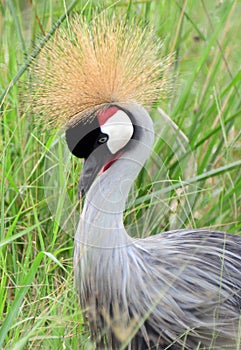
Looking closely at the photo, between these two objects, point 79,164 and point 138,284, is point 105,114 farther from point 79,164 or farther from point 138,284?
point 79,164

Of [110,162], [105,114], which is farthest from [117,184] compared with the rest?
[105,114]

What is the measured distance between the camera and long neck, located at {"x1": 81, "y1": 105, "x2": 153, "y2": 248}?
1.99 meters

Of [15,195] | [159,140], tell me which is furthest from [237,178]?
[15,195]

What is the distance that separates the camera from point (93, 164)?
6.48ft

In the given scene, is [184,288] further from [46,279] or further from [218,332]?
[46,279]

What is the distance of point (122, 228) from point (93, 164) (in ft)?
0.52

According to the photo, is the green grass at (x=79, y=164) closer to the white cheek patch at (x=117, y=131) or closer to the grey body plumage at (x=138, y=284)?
the grey body plumage at (x=138, y=284)

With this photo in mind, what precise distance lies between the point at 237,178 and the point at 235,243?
368 millimetres

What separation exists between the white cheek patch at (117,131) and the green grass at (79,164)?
299 mm

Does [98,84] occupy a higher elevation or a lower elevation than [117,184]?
higher

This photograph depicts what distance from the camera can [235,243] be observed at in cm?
227

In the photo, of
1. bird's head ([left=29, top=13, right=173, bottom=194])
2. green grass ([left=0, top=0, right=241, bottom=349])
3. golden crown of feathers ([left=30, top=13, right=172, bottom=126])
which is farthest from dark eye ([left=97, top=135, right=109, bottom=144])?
green grass ([left=0, top=0, right=241, bottom=349])

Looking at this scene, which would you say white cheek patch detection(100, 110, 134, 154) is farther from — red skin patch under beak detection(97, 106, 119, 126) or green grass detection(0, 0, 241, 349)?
green grass detection(0, 0, 241, 349)

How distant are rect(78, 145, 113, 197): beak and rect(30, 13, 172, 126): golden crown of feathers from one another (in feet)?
0.42
